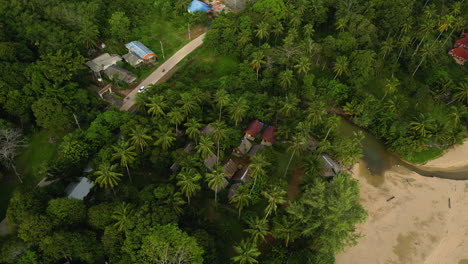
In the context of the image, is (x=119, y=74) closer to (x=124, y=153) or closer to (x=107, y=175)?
(x=124, y=153)

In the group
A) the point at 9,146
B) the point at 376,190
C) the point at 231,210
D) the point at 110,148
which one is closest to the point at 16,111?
the point at 9,146

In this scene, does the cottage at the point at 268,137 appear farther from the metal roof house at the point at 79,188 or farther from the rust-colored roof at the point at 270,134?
the metal roof house at the point at 79,188

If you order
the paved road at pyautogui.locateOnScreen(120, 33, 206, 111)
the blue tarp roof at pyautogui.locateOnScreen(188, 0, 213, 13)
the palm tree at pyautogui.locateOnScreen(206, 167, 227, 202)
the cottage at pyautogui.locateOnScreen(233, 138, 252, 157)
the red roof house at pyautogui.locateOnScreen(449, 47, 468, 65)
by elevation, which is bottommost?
the red roof house at pyautogui.locateOnScreen(449, 47, 468, 65)

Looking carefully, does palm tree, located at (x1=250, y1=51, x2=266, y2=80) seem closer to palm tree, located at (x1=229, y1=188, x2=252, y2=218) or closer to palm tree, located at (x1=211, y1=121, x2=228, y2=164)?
palm tree, located at (x1=211, y1=121, x2=228, y2=164)

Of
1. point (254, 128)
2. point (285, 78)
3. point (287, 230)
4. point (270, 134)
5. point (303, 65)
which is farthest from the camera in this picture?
point (303, 65)

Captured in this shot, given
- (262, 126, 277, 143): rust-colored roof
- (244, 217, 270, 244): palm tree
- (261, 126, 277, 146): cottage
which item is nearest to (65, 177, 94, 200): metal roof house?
(244, 217, 270, 244): palm tree

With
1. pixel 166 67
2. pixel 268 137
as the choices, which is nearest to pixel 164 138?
pixel 268 137

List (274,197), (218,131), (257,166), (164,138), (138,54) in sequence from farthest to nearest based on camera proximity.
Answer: (138,54)
(218,131)
(164,138)
(257,166)
(274,197)
